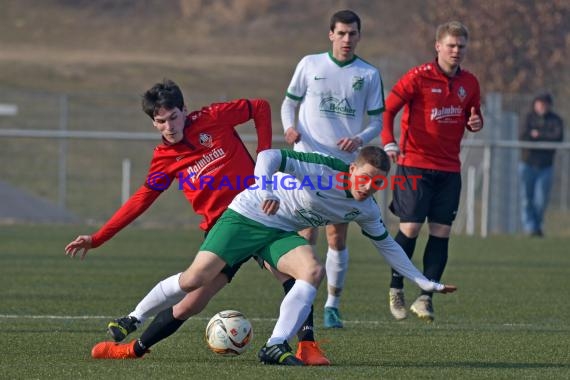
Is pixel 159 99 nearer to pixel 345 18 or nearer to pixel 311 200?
pixel 311 200

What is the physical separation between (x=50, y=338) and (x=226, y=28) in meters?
32.8

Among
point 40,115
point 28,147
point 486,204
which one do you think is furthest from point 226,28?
point 486,204

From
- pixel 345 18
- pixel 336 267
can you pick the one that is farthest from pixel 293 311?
pixel 345 18

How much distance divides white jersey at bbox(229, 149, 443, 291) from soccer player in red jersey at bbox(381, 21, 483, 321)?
7.70ft

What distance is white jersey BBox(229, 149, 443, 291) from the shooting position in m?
6.90

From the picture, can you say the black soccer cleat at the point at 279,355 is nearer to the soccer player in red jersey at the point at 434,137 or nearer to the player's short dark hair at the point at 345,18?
the soccer player in red jersey at the point at 434,137

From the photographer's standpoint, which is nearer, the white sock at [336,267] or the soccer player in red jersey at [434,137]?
the white sock at [336,267]

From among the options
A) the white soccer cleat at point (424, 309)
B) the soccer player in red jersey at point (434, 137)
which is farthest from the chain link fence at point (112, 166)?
the white soccer cleat at point (424, 309)

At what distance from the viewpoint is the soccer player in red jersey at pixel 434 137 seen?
9.41 metres

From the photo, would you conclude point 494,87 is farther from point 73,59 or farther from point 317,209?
point 317,209

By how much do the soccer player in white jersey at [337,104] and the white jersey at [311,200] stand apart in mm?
1904

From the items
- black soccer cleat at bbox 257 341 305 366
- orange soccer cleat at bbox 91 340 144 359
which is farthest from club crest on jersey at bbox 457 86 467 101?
orange soccer cleat at bbox 91 340 144 359

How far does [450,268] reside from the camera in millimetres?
13477

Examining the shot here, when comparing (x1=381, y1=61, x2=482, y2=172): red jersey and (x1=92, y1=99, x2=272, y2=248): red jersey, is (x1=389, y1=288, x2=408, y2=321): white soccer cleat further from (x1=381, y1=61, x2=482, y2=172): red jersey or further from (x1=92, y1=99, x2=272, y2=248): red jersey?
(x1=92, y1=99, x2=272, y2=248): red jersey
